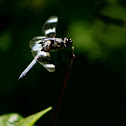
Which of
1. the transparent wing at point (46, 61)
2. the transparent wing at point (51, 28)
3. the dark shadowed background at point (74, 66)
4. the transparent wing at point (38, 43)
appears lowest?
the dark shadowed background at point (74, 66)

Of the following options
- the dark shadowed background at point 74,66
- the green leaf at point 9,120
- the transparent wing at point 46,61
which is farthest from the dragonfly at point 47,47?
the dark shadowed background at point 74,66

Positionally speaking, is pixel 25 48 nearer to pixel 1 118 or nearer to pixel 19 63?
pixel 19 63

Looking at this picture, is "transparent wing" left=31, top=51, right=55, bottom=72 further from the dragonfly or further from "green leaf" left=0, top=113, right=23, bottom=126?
"green leaf" left=0, top=113, right=23, bottom=126

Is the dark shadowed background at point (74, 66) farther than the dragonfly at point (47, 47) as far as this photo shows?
Yes

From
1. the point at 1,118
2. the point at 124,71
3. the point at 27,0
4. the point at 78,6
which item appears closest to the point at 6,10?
the point at 27,0

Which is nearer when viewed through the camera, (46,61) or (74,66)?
(46,61)

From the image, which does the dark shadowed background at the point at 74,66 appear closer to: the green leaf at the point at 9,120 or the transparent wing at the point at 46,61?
the green leaf at the point at 9,120

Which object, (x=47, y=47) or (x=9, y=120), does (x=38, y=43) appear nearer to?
(x=47, y=47)

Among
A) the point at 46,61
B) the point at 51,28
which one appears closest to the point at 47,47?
the point at 46,61

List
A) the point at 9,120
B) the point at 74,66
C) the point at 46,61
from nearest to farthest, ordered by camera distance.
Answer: the point at 46,61, the point at 9,120, the point at 74,66
